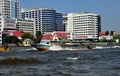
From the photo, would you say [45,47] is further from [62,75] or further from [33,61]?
[62,75]

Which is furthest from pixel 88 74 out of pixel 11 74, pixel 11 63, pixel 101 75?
pixel 11 63

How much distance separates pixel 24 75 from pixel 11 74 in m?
1.33

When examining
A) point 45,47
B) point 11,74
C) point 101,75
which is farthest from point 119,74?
point 45,47

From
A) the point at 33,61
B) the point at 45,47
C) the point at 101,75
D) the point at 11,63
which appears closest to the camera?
the point at 101,75

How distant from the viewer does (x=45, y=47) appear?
321 ft

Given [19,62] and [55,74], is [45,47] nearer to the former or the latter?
[19,62]

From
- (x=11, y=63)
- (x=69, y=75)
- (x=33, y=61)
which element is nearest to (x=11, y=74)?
(x=69, y=75)

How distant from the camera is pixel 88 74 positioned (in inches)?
1148

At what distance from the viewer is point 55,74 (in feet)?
98.1

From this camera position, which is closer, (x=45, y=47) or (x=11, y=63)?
(x=11, y=63)

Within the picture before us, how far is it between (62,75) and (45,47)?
225 feet

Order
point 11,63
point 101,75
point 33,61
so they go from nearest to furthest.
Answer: point 101,75 → point 11,63 → point 33,61

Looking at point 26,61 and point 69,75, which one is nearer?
point 69,75

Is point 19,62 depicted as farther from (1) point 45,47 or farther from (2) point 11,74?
(1) point 45,47
